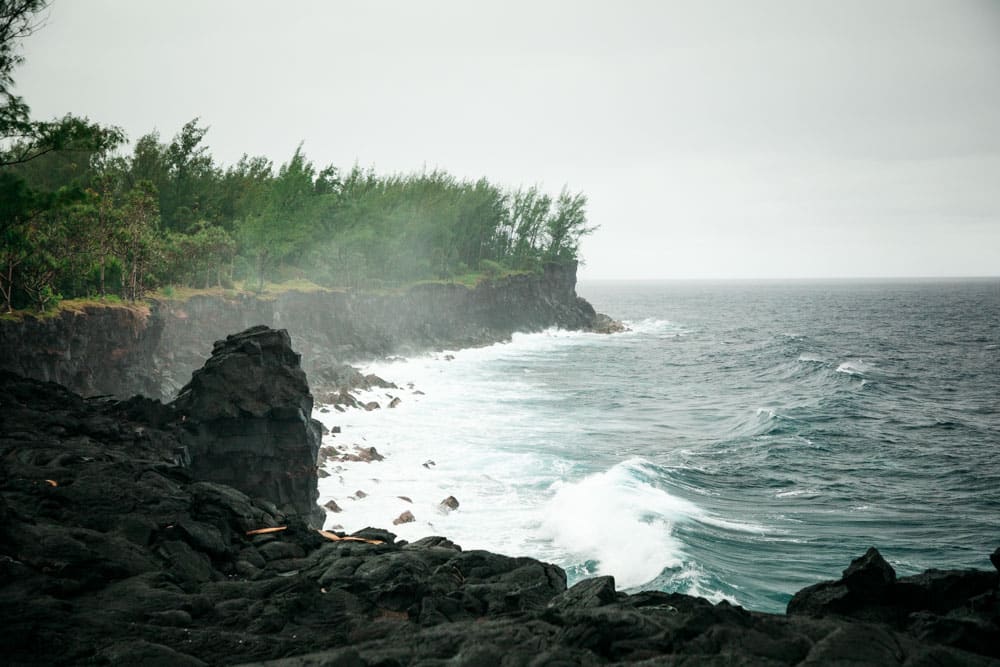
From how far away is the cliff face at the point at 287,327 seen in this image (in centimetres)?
2846

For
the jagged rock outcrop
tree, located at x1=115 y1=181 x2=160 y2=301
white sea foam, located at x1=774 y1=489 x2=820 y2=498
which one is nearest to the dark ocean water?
white sea foam, located at x1=774 y1=489 x2=820 y2=498

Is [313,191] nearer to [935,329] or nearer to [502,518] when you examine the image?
[502,518]

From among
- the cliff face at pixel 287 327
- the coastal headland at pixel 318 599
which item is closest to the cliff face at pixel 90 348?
the cliff face at pixel 287 327

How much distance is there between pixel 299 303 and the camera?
59.7 meters

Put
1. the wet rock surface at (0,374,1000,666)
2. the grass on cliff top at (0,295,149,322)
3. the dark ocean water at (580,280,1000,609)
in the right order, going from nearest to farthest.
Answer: the wet rock surface at (0,374,1000,666) → the dark ocean water at (580,280,1000,609) → the grass on cliff top at (0,295,149,322)

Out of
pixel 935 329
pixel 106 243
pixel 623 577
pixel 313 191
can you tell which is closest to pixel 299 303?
pixel 313 191

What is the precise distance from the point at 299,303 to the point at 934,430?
4690 centimetres

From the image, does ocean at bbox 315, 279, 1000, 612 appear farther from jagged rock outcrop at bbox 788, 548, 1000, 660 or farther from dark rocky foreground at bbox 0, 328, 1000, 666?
dark rocky foreground at bbox 0, 328, 1000, 666

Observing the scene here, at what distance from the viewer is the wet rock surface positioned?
9.30 meters

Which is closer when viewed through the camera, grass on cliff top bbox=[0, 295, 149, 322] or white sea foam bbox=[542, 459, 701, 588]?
white sea foam bbox=[542, 459, 701, 588]

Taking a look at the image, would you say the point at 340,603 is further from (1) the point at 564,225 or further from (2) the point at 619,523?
(1) the point at 564,225

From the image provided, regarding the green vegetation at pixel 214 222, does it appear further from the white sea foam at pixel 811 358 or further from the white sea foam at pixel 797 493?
the white sea foam at pixel 811 358

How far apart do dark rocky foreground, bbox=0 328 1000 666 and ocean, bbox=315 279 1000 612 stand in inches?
338

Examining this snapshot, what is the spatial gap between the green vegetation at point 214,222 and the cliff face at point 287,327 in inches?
66.1
